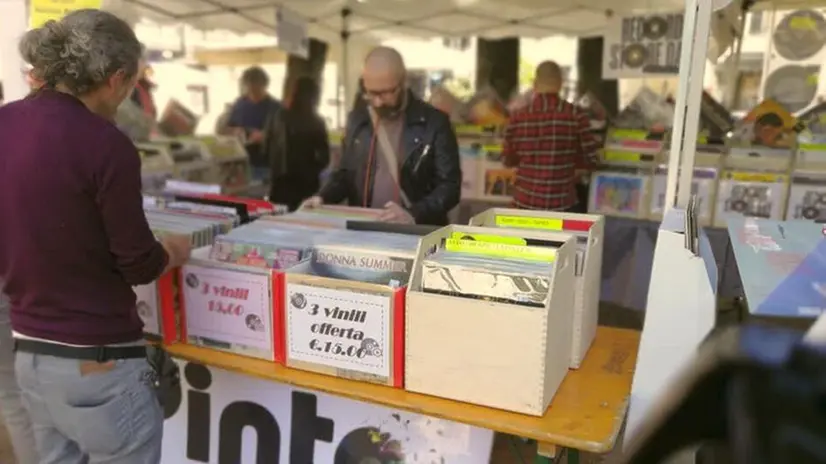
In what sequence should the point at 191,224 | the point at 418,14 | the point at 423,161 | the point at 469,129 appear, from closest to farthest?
the point at 191,224 → the point at 423,161 → the point at 469,129 → the point at 418,14

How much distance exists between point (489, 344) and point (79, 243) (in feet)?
2.74

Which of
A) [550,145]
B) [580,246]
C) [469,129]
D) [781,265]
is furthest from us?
[469,129]

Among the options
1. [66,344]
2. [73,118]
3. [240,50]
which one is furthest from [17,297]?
[240,50]

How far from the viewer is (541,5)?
478 cm

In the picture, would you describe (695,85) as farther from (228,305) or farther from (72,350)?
(72,350)

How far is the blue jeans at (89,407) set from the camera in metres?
1.38

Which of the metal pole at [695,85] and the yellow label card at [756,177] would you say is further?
the yellow label card at [756,177]

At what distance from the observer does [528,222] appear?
5.58ft

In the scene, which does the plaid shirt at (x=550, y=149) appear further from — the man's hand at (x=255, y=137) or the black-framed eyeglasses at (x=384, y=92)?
the man's hand at (x=255, y=137)

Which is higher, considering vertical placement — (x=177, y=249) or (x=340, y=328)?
(x=177, y=249)

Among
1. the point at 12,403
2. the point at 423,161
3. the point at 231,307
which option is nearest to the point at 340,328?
the point at 231,307

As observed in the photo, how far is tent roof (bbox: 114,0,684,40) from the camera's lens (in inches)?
174

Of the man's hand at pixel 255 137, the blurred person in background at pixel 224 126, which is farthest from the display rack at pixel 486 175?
the blurred person in background at pixel 224 126

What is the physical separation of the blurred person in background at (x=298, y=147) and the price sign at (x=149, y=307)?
2.19m
